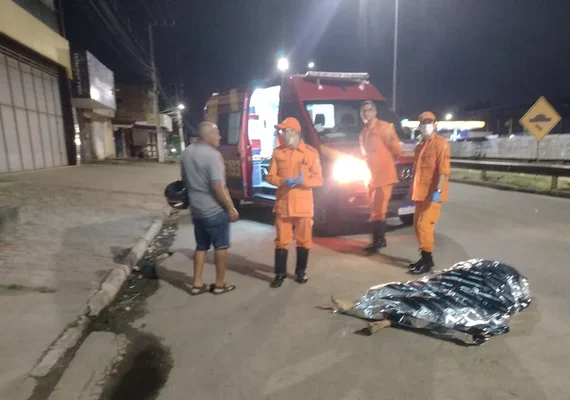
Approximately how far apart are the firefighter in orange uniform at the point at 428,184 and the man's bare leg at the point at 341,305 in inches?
56.3

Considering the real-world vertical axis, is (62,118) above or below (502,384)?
above

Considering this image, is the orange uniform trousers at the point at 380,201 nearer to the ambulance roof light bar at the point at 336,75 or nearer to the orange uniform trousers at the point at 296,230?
the orange uniform trousers at the point at 296,230

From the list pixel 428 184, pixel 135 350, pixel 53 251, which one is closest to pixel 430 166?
pixel 428 184

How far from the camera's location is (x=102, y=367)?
336cm

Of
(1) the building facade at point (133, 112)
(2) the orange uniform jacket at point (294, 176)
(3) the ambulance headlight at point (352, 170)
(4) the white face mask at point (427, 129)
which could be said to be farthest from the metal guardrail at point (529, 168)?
(1) the building facade at point (133, 112)

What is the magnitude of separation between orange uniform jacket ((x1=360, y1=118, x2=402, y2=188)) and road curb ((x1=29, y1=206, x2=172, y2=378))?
11.5ft

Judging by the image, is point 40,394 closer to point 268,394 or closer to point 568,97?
point 268,394

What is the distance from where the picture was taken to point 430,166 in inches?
206

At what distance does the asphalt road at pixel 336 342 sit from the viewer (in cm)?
297

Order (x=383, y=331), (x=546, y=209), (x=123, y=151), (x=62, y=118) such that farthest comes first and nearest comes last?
(x=123, y=151), (x=62, y=118), (x=546, y=209), (x=383, y=331)

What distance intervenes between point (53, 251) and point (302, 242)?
3.61 m

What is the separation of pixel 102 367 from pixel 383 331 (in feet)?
7.32

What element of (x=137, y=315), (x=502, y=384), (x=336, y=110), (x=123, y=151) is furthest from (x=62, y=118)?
(x=123, y=151)

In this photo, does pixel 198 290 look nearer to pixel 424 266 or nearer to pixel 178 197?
pixel 178 197
